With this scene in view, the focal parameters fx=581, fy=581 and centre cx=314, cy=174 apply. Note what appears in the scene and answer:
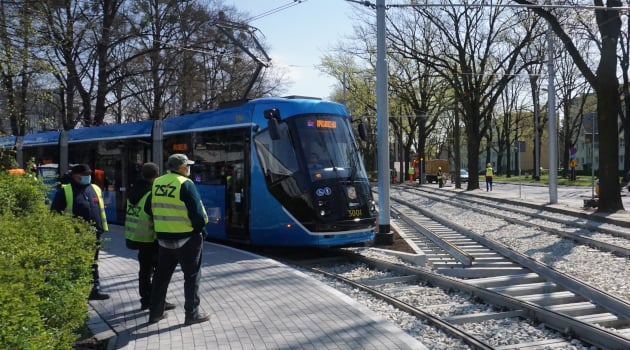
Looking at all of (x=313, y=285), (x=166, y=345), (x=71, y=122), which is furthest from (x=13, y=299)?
(x=71, y=122)

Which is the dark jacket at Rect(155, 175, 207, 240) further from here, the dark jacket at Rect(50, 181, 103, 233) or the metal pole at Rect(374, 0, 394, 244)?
the metal pole at Rect(374, 0, 394, 244)

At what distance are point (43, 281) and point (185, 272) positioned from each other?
2162 millimetres

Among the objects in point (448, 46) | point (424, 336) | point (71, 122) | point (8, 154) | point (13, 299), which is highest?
point (448, 46)

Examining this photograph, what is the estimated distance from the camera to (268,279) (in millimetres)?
8656

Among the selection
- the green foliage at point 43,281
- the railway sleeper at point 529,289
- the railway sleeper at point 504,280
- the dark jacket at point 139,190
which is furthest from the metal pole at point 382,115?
the green foliage at point 43,281

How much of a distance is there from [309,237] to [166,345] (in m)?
5.58

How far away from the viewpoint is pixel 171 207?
595 centimetres

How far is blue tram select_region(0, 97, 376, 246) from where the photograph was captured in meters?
10.9

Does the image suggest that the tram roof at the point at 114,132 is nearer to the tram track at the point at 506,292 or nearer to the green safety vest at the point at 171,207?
the tram track at the point at 506,292

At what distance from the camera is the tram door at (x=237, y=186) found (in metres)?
11.7

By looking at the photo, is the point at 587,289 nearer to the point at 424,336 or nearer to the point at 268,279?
the point at 424,336

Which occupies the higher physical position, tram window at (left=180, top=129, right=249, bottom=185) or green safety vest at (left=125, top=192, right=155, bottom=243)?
tram window at (left=180, top=129, right=249, bottom=185)

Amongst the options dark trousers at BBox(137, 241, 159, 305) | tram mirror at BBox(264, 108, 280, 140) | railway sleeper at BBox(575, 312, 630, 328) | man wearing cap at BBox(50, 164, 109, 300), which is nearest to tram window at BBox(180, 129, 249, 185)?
tram mirror at BBox(264, 108, 280, 140)

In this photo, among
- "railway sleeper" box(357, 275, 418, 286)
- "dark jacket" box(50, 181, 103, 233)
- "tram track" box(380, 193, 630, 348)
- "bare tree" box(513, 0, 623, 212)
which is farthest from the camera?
"bare tree" box(513, 0, 623, 212)
